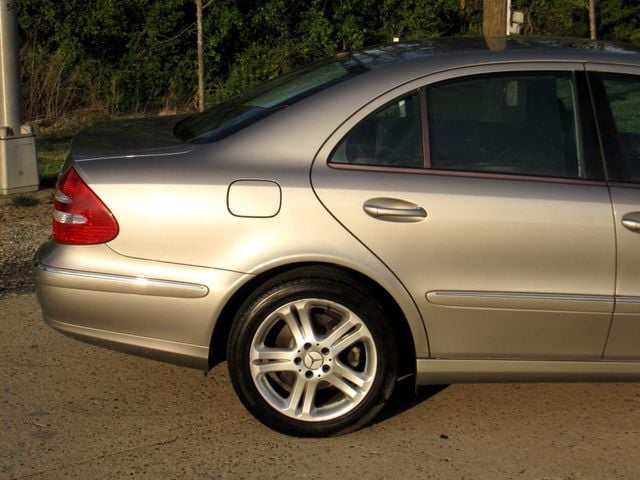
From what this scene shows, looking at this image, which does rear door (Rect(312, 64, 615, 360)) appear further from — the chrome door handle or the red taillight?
the red taillight

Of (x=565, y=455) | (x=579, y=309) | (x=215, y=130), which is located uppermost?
(x=215, y=130)

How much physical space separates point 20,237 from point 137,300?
11.6 feet

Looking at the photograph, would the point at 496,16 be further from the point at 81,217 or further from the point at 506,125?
the point at 81,217

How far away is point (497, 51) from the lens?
14.3 ft

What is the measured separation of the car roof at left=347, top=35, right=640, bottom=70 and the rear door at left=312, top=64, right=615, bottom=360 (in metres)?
0.09

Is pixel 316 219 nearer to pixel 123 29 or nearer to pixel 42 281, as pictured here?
pixel 42 281

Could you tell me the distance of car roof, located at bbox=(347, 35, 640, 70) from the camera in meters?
4.29

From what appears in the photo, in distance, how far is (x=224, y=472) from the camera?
3.94 metres

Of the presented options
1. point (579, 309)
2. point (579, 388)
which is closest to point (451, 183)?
point (579, 309)

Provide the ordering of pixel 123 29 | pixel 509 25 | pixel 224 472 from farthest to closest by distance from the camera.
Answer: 1. pixel 123 29
2. pixel 509 25
3. pixel 224 472

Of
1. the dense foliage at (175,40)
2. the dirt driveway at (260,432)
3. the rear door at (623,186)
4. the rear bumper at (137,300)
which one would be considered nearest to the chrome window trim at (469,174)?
the rear door at (623,186)

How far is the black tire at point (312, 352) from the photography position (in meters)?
4.09

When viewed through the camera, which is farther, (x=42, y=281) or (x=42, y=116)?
(x=42, y=116)

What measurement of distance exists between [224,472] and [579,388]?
6.28 ft
